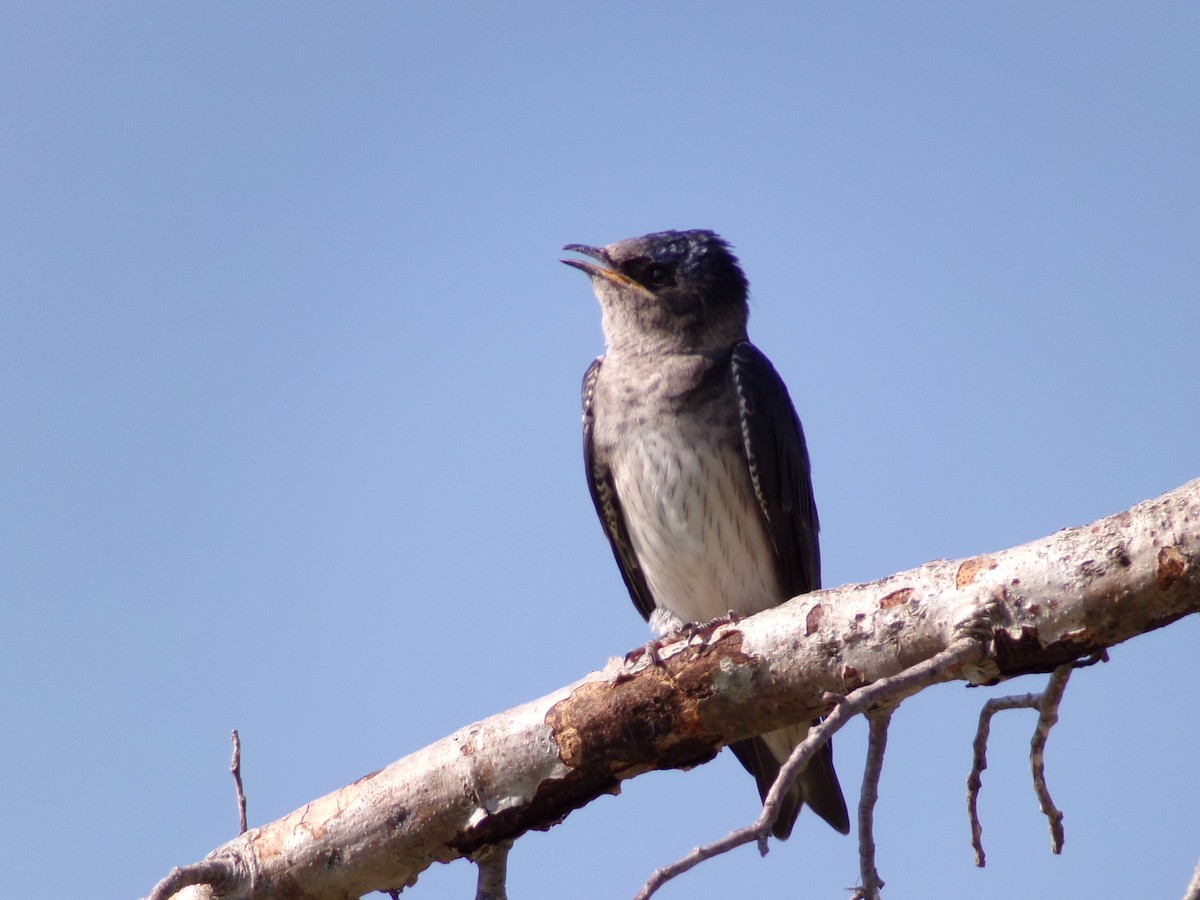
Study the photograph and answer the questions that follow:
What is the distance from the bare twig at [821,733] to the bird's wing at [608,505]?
397 centimetres

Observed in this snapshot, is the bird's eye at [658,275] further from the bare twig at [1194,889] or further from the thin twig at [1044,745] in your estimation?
the bare twig at [1194,889]

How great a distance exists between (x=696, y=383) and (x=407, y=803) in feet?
11.3

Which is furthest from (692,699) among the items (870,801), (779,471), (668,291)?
(668,291)

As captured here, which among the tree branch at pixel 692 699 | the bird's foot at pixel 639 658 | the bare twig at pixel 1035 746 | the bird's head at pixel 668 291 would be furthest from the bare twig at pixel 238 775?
the bird's head at pixel 668 291

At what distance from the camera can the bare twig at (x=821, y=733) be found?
10.6 ft

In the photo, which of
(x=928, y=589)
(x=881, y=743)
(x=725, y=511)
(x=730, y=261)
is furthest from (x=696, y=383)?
(x=881, y=743)

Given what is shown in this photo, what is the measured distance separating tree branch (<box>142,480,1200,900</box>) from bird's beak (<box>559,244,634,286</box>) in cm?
392

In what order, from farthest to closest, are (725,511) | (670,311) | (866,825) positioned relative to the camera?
(670,311)
(725,511)
(866,825)

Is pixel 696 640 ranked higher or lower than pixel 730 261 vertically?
lower

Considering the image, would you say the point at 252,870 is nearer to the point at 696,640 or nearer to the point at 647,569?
the point at 696,640

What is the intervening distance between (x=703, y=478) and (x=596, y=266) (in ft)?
6.18

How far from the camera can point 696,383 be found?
7.59m

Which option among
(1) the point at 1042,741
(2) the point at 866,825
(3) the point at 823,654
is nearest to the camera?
(2) the point at 866,825

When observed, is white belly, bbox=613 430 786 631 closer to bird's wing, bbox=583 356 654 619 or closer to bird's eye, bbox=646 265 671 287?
bird's wing, bbox=583 356 654 619
